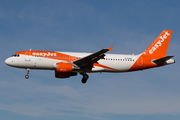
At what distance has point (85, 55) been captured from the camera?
3762 cm

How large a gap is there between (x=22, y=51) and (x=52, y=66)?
15.7 ft

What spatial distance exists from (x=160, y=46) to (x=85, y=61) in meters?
13.0

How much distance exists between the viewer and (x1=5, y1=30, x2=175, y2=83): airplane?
3588 cm

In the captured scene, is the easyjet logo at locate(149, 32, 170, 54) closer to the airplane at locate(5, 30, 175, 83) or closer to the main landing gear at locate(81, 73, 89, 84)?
the airplane at locate(5, 30, 175, 83)

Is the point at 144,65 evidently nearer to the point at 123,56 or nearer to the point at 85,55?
the point at 123,56

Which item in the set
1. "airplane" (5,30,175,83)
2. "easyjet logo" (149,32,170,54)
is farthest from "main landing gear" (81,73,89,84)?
"easyjet logo" (149,32,170,54)

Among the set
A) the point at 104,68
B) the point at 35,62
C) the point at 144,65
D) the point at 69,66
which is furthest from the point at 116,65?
the point at 35,62

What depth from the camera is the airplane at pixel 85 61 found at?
35.9 m

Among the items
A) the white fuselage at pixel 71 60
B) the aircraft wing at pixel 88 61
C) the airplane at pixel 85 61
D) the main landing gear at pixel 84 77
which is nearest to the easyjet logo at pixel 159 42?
the airplane at pixel 85 61

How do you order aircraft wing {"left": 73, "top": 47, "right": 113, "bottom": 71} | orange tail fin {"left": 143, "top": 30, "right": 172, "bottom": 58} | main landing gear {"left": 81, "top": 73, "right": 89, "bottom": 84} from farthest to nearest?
1. orange tail fin {"left": 143, "top": 30, "right": 172, "bottom": 58}
2. main landing gear {"left": 81, "top": 73, "right": 89, "bottom": 84}
3. aircraft wing {"left": 73, "top": 47, "right": 113, "bottom": 71}

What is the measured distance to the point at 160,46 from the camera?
137ft

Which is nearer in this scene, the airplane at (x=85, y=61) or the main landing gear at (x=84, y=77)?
the airplane at (x=85, y=61)

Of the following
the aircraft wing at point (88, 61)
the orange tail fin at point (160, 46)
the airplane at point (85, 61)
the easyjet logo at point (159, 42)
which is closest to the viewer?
the aircraft wing at point (88, 61)

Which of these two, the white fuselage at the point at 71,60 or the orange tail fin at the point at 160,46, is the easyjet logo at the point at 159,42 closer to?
the orange tail fin at the point at 160,46
